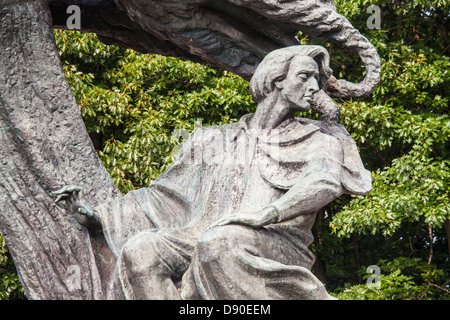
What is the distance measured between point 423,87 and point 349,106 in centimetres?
90

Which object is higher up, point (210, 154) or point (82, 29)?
point (82, 29)

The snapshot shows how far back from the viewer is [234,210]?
6266 millimetres

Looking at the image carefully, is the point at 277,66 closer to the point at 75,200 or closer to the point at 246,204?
the point at 246,204

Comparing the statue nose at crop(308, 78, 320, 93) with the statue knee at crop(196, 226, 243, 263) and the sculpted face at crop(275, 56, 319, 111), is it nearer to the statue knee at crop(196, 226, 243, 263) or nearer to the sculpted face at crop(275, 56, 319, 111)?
the sculpted face at crop(275, 56, 319, 111)

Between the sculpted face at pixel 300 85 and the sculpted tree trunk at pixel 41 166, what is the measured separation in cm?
140

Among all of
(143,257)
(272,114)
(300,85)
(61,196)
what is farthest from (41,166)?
(300,85)

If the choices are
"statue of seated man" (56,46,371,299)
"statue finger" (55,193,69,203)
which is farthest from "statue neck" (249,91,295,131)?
"statue finger" (55,193,69,203)

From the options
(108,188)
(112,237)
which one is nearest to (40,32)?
(108,188)

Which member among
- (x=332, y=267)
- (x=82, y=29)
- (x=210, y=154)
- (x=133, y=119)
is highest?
(x=82, y=29)

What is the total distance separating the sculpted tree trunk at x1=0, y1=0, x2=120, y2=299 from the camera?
6.60 m

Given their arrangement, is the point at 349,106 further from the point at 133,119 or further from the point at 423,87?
the point at 133,119

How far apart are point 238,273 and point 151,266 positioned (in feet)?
1.68

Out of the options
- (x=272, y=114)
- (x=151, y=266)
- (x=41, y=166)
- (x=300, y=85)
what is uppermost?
(x=300, y=85)

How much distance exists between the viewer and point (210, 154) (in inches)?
257
